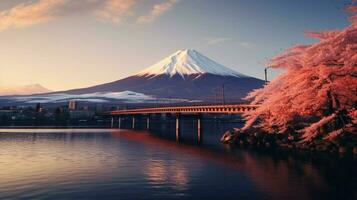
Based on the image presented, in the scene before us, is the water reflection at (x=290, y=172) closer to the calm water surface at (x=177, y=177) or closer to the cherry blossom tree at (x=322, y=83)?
the calm water surface at (x=177, y=177)

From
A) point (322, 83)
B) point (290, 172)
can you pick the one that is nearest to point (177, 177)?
point (290, 172)

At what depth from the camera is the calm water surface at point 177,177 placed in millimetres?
24078

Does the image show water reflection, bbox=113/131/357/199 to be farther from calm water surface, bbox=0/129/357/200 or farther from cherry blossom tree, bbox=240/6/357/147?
cherry blossom tree, bbox=240/6/357/147

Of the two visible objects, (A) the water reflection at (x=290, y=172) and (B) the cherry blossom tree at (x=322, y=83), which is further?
(B) the cherry blossom tree at (x=322, y=83)

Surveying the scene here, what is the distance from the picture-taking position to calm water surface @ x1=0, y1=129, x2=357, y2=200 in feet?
79.0

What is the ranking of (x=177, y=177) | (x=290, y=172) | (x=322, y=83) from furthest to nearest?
(x=322, y=83), (x=290, y=172), (x=177, y=177)

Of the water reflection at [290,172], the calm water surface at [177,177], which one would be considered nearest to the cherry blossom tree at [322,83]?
the water reflection at [290,172]

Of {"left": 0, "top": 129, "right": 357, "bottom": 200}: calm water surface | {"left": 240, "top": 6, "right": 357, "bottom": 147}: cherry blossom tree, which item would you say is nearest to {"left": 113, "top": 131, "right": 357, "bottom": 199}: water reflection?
{"left": 0, "top": 129, "right": 357, "bottom": 200}: calm water surface

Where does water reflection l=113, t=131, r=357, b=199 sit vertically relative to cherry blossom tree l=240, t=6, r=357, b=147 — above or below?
below

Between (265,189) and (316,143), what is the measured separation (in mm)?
25338

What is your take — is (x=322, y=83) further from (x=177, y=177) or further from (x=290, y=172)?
(x=177, y=177)

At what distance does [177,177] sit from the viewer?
98.8 feet

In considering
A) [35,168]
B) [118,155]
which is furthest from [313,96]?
[35,168]

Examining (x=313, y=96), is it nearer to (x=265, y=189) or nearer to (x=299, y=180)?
(x=299, y=180)
